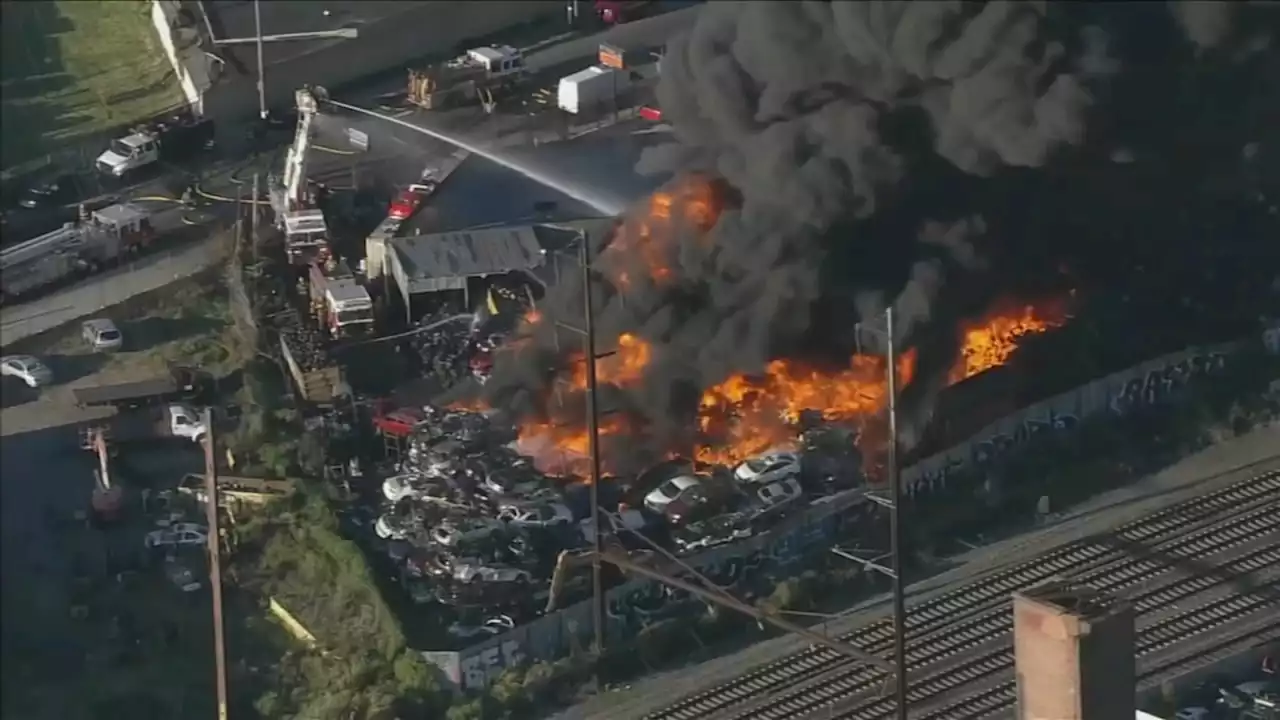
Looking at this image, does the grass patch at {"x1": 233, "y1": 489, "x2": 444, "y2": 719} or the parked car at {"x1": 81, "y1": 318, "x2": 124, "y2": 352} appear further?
the parked car at {"x1": 81, "y1": 318, "x2": 124, "y2": 352}

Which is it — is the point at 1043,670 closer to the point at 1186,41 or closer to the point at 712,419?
the point at 712,419

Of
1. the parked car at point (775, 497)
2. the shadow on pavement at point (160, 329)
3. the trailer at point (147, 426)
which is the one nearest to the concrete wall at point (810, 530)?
the parked car at point (775, 497)

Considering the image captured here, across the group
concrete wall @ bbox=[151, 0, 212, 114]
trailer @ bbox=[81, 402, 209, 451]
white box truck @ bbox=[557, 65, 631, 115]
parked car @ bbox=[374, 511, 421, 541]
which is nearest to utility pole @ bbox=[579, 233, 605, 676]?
parked car @ bbox=[374, 511, 421, 541]

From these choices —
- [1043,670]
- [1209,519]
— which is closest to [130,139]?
[1209,519]

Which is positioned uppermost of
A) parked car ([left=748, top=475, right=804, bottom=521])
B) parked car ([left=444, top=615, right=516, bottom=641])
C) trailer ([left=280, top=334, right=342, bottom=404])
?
trailer ([left=280, top=334, right=342, bottom=404])

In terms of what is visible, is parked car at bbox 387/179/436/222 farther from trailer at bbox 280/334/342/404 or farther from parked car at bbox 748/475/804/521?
parked car at bbox 748/475/804/521
